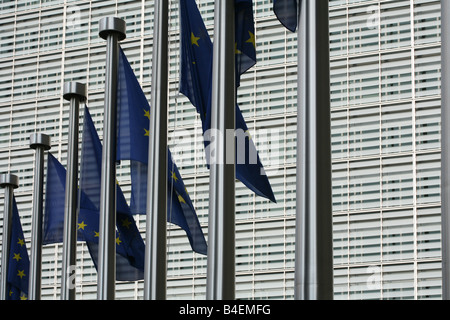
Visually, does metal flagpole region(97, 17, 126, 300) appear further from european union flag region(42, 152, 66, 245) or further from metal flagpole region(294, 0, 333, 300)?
metal flagpole region(294, 0, 333, 300)

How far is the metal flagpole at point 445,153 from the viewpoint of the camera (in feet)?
34.2

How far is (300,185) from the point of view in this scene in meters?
11.6

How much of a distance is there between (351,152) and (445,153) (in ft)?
42.0

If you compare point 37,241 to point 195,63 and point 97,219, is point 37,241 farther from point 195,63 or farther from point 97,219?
point 195,63

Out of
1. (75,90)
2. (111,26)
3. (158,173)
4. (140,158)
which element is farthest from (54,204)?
(158,173)

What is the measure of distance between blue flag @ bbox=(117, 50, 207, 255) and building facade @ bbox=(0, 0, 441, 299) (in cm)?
91

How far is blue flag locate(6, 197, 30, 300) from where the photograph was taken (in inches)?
943

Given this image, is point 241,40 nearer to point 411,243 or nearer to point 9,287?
point 411,243

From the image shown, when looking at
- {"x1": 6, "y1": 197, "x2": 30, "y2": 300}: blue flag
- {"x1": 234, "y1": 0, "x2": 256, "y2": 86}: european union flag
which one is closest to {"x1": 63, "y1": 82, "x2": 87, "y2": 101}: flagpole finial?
{"x1": 6, "y1": 197, "x2": 30, "y2": 300}: blue flag

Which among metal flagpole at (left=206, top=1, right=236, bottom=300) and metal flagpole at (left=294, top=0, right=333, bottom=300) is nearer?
metal flagpole at (left=294, top=0, right=333, bottom=300)

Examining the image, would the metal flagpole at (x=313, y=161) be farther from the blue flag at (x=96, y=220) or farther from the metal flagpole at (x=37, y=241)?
the metal flagpole at (x=37, y=241)

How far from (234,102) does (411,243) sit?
10.5 m

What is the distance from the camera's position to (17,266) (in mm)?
24000
